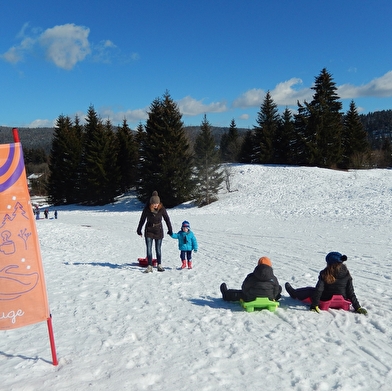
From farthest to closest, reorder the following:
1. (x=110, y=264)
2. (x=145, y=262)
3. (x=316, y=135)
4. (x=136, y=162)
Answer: (x=136, y=162), (x=316, y=135), (x=110, y=264), (x=145, y=262)

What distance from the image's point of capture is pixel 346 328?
17.2 feet

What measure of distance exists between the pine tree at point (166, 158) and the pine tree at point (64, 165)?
50.2 ft

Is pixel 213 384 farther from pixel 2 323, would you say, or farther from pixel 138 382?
pixel 2 323

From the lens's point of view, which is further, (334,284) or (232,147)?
(232,147)

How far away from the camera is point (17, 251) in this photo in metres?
4.07

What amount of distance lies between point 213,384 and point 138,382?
836 millimetres

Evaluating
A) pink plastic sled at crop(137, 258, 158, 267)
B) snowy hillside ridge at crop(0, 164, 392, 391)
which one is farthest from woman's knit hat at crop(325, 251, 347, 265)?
pink plastic sled at crop(137, 258, 158, 267)

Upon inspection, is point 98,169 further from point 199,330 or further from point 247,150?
point 199,330

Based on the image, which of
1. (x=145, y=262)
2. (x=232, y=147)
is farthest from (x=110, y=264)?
(x=232, y=147)

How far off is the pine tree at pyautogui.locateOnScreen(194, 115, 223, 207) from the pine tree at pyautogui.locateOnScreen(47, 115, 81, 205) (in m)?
19.9

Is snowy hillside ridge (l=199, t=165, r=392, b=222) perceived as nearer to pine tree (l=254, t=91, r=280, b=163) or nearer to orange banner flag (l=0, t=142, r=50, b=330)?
pine tree (l=254, t=91, r=280, b=163)

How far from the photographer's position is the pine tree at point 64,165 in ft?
158

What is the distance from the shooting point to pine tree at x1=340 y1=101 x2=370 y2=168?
144 ft

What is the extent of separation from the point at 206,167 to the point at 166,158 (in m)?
4.15
